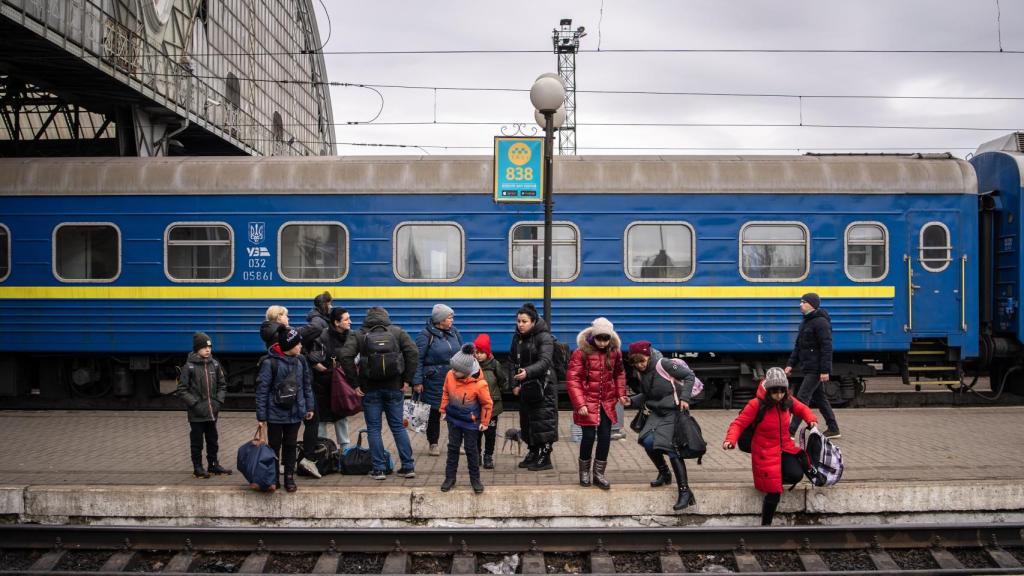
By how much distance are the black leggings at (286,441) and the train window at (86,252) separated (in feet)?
20.7

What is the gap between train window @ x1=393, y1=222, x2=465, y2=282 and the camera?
39.9 ft

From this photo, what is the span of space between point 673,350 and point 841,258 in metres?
2.88

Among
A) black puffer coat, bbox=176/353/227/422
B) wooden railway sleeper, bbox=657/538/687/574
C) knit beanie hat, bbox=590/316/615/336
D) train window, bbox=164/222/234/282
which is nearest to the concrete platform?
wooden railway sleeper, bbox=657/538/687/574

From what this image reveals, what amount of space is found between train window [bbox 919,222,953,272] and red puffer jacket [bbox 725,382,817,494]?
660 cm

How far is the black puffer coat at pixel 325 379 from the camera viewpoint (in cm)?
856

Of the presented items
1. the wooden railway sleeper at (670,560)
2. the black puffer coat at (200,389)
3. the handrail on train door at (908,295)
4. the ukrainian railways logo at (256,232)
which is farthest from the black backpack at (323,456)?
the handrail on train door at (908,295)

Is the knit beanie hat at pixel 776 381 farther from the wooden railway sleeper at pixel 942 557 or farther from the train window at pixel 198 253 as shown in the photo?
the train window at pixel 198 253

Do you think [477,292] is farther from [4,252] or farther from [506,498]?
[4,252]

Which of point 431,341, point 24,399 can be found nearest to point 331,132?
point 24,399

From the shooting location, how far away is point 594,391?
752cm

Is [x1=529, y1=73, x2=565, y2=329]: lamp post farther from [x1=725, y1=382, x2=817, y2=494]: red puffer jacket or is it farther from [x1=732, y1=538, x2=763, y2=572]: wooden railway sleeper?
[x1=732, y1=538, x2=763, y2=572]: wooden railway sleeper

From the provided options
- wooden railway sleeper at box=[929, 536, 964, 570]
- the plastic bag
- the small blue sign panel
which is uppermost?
the small blue sign panel

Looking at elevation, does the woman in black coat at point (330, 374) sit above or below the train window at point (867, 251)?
below

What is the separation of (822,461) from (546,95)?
4844 millimetres
